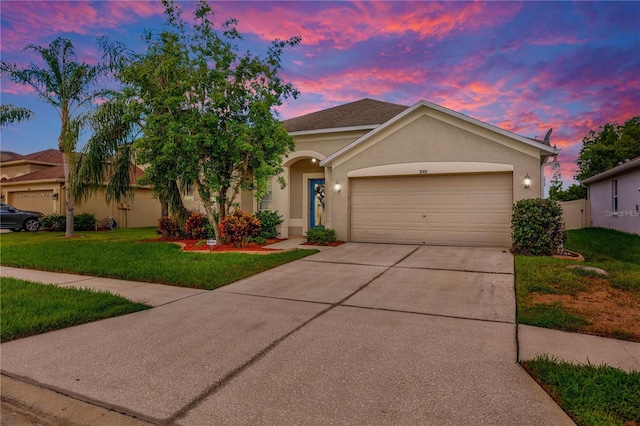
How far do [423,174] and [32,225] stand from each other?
2178 cm

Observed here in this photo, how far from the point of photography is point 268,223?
13.7m

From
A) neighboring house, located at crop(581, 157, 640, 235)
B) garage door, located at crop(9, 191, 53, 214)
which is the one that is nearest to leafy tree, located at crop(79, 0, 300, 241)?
neighboring house, located at crop(581, 157, 640, 235)

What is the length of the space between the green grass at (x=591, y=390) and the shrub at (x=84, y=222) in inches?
887

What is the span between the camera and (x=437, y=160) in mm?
11312

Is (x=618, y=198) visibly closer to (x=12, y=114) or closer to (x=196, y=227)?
(x=196, y=227)

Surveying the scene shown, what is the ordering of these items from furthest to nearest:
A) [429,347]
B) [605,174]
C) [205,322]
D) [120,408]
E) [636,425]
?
[605,174] < [205,322] < [429,347] < [120,408] < [636,425]

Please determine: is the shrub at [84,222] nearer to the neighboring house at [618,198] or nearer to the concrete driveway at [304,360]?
the concrete driveway at [304,360]

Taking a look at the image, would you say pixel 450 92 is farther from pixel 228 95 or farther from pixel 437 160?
pixel 228 95

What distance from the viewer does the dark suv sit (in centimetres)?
1898

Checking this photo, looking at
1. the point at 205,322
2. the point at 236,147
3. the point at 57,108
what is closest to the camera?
the point at 205,322

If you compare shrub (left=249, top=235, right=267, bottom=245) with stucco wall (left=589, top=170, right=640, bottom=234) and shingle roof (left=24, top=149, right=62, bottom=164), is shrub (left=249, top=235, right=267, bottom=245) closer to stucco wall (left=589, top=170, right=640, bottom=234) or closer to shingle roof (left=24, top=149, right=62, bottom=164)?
stucco wall (left=589, top=170, right=640, bottom=234)

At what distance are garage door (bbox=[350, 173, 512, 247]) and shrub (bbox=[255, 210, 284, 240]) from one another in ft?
10.5

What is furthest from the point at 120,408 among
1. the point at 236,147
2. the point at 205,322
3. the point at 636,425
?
the point at 236,147

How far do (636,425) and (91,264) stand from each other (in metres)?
9.94
